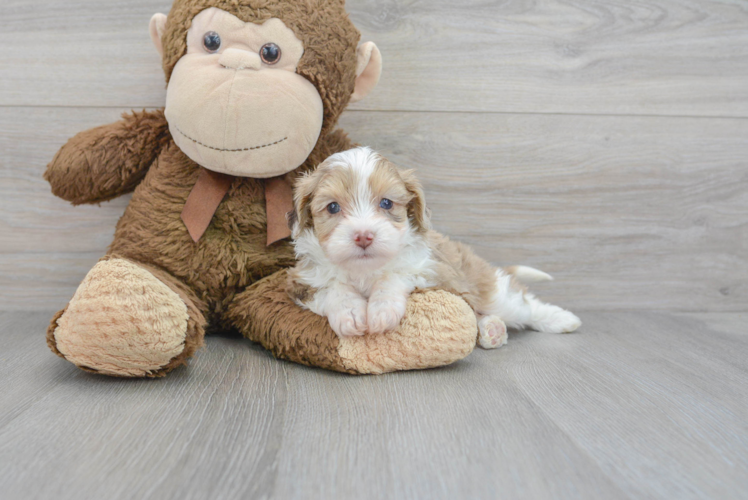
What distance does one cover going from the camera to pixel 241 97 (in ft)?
4.49

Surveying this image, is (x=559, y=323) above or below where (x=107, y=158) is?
below

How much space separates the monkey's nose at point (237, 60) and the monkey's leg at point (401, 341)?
656mm

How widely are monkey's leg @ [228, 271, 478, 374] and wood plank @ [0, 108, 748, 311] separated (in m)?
0.70

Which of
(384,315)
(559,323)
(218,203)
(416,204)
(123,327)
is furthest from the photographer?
(559,323)

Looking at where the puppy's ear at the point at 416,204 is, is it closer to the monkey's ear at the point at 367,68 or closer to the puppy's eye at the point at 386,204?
the puppy's eye at the point at 386,204

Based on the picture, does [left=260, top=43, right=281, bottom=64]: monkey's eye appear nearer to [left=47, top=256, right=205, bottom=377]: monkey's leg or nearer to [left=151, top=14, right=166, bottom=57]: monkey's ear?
[left=151, top=14, right=166, bottom=57]: monkey's ear

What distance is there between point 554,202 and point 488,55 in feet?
1.90

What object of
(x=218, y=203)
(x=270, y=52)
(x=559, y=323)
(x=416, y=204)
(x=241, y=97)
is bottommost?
(x=559, y=323)

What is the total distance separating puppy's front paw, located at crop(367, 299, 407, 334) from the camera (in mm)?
1306

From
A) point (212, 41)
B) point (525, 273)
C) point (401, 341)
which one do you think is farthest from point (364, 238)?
point (525, 273)

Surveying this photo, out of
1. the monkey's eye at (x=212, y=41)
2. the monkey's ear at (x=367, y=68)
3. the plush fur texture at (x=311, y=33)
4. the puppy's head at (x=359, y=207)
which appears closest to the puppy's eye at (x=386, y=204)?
the puppy's head at (x=359, y=207)

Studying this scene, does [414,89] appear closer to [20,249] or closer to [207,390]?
[207,390]

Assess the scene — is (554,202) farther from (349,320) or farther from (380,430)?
(380,430)

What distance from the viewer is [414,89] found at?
193 cm
